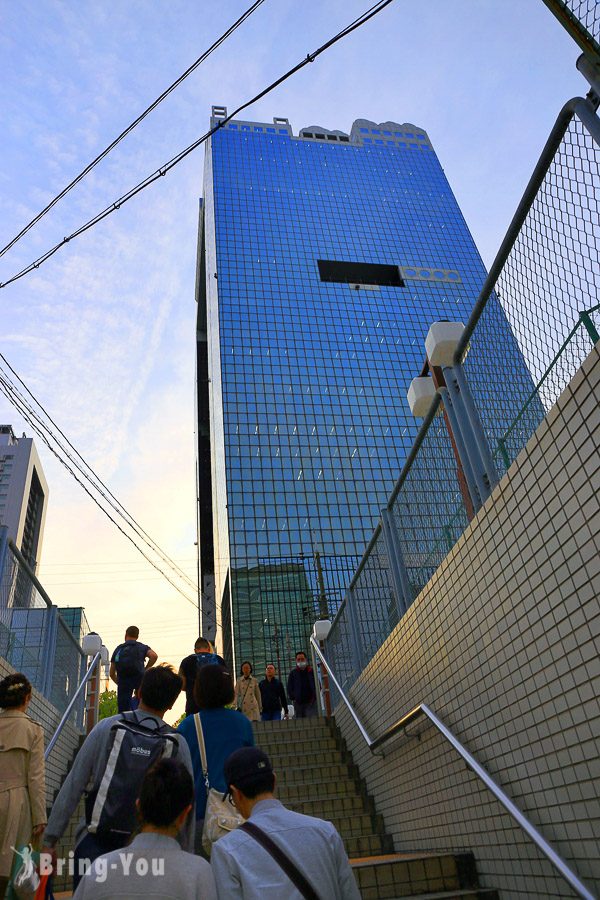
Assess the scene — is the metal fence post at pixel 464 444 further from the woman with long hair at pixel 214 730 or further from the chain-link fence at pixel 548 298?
the woman with long hair at pixel 214 730

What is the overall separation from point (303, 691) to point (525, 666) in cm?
747

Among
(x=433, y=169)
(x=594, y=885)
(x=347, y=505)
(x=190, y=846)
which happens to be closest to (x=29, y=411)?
(x=190, y=846)

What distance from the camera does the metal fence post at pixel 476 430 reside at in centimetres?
362

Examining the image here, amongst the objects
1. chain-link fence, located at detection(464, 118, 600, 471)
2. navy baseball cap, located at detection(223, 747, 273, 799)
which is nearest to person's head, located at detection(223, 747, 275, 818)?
navy baseball cap, located at detection(223, 747, 273, 799)

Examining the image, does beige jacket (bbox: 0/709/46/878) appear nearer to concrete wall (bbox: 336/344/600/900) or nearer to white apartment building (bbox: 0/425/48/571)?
concrete wall (bbox: 336/344/600/900)

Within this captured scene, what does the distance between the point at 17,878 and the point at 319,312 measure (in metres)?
50.2

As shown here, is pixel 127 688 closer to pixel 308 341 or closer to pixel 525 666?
pixel 525 666

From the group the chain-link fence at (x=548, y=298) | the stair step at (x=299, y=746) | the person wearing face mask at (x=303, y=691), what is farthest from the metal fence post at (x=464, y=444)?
the person wearing face mask at (x=303, y=691)

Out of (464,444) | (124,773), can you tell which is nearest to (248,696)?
(464,444)

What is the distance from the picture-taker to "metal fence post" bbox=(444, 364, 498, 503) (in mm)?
3618

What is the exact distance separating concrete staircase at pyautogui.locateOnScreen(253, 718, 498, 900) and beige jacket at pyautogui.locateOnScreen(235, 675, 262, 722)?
1447mm

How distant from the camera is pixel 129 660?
19.2ft

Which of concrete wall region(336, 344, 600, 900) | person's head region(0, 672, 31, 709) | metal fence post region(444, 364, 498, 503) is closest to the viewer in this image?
concrete wall region(336, 344, 600, 900)

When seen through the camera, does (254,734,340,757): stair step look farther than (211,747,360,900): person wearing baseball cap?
Yes
